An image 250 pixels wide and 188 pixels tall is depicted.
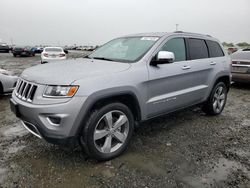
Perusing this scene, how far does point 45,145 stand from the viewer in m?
3.38

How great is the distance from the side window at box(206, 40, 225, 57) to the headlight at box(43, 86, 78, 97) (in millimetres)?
3300

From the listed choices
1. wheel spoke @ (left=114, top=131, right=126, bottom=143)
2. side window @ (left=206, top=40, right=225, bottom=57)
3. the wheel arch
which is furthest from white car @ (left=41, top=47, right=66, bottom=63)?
wheel spoke @ (left=114, top=131, right=126, bottom=143)

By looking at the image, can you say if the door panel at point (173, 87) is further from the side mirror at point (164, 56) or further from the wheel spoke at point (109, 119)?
the wheel spoke at point (109, 119)

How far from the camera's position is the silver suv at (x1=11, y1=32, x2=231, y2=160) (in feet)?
8.27

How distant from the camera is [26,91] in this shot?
2793 millimetres

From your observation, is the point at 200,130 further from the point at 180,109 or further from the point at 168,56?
the point at 168,56

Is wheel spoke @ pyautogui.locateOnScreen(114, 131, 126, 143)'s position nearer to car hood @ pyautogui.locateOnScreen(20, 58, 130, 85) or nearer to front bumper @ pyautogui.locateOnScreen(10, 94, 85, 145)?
front bumper @ pyautogui.locateOnScreen(10, 94, 85, 145)

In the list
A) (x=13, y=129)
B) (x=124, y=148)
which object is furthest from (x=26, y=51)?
(x=124, y=148)

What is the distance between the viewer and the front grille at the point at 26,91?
2679 mm

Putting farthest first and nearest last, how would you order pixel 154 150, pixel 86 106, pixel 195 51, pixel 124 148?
pixel 195 51, pixel 154 150, pixel 124 148, pixel 86 106

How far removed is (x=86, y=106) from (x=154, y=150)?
1.40m

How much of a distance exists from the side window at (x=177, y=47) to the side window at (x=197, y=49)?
0.21 meters

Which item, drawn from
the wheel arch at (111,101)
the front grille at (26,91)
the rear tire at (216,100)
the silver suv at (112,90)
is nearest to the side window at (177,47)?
the silver suv at (112,90)

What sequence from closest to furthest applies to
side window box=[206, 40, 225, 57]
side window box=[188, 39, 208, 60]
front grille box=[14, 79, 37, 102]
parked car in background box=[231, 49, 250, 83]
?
1. front grille box=[14, 79, 37, 102]
2. side window box=[188, 39, 208, 60]
3. side window box=[206, 40, 225, 57]
4. parked car in background box=[231, 49, 250, 83]
